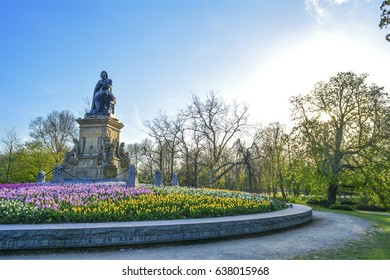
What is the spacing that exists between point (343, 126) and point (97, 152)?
20.9 m

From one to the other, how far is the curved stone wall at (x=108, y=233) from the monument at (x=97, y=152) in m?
9.54

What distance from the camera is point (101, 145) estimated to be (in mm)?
16344

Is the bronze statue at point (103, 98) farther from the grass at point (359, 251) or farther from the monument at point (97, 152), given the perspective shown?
the grass at point (359, 251)

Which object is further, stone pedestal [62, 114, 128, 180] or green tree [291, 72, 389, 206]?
green tree [291, 72, 389, 206]

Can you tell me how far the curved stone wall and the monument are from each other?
9538mm

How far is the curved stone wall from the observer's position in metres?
5.75

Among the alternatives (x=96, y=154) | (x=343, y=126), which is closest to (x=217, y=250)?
(x=96, y=154)

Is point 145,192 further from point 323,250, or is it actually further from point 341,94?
point 341,94

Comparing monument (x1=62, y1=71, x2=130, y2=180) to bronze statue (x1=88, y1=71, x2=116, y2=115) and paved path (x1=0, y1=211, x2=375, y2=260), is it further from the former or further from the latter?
paved path (x1=0, y1=211, x2=375, y2=260)

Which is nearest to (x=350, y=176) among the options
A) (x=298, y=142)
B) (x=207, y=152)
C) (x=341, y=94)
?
(x=298, y=142)

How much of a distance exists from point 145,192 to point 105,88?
30.7 ft

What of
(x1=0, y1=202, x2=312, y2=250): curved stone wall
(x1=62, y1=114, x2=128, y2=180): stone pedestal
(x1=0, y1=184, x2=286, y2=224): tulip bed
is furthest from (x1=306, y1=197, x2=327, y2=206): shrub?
(x1=0, y1=202, x2=312, y2=250): curved stone wall

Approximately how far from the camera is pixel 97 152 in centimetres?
1620

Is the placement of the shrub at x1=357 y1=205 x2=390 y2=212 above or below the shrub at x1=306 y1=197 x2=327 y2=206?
below
